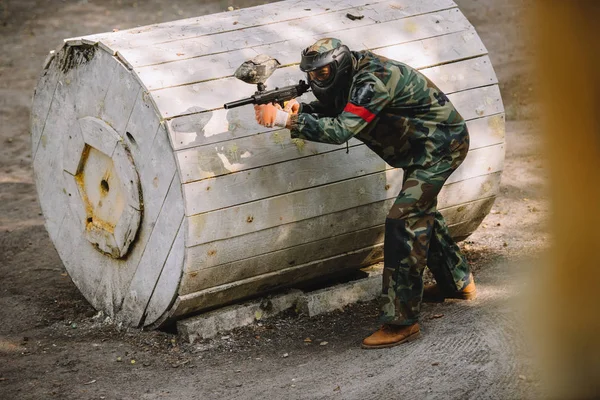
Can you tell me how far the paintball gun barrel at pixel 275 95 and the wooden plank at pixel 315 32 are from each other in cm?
62

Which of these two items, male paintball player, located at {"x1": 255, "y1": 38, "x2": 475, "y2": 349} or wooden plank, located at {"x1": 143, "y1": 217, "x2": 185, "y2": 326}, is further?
wooden plank, located at {"x1": 143, "y1": 217, "x2": 185, "y2": 326}

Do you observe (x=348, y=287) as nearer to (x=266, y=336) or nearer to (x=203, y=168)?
(x=266, y=336)

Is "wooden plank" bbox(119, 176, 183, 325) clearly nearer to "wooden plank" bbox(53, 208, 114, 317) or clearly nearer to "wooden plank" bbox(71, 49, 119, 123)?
"wooden plank" bbox(53, 208, 114, 317)

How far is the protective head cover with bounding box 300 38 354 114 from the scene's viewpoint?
4.59 meters

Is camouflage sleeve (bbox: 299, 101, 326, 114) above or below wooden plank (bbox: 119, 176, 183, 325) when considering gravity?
above

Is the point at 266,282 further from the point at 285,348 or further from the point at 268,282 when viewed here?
the point at 285,348

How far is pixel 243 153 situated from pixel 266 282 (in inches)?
35.4

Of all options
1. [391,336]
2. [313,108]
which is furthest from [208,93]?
[391,336]

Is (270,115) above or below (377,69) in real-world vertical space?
below

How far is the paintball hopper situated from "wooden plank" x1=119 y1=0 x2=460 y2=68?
1.70ft

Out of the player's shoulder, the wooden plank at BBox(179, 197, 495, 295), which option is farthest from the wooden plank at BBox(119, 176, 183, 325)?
the player's shoulder

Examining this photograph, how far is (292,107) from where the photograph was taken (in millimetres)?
4715

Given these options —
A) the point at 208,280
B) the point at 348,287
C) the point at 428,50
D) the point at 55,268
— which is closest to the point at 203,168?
the point at 208,280

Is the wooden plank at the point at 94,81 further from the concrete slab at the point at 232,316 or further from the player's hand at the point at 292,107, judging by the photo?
the concrete slab at the point at 232,316
